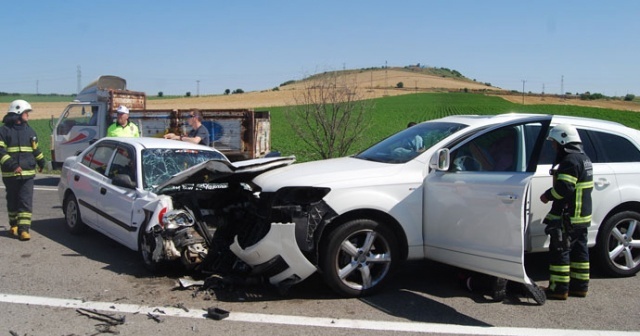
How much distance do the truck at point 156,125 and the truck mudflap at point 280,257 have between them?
8.51 metres

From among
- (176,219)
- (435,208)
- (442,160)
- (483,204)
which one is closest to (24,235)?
(176,219)

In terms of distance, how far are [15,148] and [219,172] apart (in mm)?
3641

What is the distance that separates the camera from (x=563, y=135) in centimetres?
522

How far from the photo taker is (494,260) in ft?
15.4

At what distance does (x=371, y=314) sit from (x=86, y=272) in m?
3.21

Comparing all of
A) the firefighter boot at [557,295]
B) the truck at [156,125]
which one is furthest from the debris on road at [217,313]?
the truck at [156,125]

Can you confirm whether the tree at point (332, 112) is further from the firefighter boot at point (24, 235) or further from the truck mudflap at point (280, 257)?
the truck mudflap at point (280, 257)

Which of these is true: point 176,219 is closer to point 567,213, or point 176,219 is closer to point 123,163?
point 123,163

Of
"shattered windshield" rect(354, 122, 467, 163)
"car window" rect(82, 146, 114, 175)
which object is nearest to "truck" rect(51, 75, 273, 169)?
"car window" rect(82, 146, 114, 175)

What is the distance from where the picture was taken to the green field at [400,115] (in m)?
27.3

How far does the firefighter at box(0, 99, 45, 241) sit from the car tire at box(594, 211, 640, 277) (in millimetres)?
7118

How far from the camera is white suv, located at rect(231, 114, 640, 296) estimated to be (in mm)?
4801

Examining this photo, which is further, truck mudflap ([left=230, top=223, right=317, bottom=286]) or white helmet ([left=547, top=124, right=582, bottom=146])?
white helmet ([left=547, top=124, right=582, bottom=146])

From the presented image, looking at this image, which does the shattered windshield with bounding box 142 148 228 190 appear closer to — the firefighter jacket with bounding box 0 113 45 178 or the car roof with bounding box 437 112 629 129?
the firefighter jacket with bounding box 0 113 45 178
